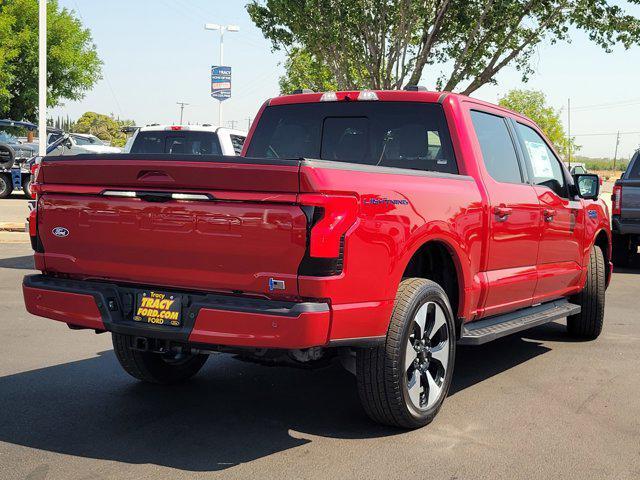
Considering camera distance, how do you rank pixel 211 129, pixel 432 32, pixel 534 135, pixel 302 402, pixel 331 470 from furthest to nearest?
1. pixel 432 32
2. pixel 211 129
3. pixel 534 135
4. pixel 302 402
5. pixel 331 470

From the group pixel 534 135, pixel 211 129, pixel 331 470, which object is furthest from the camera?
pixel 211 129

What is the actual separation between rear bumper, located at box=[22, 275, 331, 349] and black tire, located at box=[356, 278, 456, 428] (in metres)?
0.51

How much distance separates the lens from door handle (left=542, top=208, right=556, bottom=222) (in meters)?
6.43

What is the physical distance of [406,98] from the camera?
590cm

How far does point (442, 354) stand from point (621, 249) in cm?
1010

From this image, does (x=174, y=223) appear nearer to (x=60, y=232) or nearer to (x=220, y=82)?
(x=60, y=232)

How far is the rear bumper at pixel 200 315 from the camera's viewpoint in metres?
4.07

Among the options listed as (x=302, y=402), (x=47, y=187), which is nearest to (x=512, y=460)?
(x=302, y=402)

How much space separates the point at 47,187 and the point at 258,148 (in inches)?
78.1

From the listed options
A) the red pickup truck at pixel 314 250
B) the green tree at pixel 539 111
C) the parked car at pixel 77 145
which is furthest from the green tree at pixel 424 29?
the green tree at pixel 539 111

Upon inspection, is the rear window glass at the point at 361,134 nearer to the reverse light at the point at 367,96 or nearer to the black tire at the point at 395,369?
the reverse light at the point at 367,96

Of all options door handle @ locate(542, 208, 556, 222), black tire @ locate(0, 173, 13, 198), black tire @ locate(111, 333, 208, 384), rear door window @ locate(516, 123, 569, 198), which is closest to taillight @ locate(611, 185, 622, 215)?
rear door window @ locate(516, 123, 569, 198)

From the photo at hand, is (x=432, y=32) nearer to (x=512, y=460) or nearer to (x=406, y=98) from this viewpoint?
(x=406, y=98)

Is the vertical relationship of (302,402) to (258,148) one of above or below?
below
